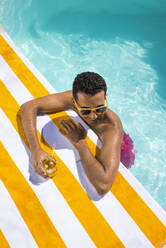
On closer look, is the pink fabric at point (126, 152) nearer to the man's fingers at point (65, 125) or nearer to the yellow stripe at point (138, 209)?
the yellow stripe at point (138, 209)

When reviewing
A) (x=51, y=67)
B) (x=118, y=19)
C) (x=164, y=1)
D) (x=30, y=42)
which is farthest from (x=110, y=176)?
(x=164, y=1)

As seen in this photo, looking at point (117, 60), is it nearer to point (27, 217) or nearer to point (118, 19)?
point (118, 19)

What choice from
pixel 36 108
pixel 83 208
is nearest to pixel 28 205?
pixel 83 208

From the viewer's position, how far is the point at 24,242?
64.5 inches

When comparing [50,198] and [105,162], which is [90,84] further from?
[50,198]

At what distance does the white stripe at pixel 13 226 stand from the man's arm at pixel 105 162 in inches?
26.0

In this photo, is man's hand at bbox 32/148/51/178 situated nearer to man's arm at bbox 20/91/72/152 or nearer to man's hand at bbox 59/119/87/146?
man's arm at bbox 20/91/72/152

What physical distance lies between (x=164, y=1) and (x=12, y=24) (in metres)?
3.76

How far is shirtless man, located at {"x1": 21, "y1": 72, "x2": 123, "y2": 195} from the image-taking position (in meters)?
1.72

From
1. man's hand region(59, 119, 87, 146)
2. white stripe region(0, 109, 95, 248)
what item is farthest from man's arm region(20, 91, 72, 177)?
man's hand region(59, 119, 87, 146)

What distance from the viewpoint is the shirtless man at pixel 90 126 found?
1.72m

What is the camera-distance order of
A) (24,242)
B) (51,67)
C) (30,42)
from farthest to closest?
(30,42)
(51,67)
(24,242)

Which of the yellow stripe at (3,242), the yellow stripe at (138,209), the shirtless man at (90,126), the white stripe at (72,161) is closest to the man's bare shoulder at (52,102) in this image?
the shirtless man at (90,126)

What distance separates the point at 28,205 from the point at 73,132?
2.55 ft
